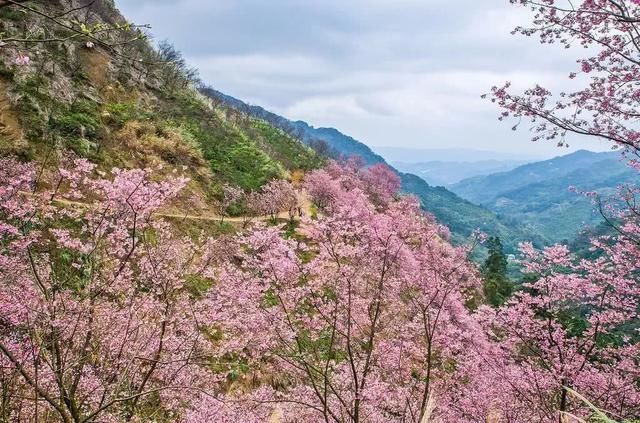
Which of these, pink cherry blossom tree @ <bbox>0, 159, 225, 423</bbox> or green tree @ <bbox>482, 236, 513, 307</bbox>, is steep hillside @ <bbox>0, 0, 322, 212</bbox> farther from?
green tree @ <bbox>482, 236, 513, 307</bbox>

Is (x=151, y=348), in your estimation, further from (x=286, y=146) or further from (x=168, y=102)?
(x=286, y=146)

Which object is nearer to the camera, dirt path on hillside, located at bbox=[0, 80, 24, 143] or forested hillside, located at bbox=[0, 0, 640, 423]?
forested hillside, located at bbox=[0, 0, 640, 423]

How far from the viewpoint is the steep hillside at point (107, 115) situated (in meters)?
24.3

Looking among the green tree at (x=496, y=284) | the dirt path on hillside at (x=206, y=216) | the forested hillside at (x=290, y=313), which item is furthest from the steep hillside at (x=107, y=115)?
the green tree at (x=496, y=284)

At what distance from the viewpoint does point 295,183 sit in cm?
4447

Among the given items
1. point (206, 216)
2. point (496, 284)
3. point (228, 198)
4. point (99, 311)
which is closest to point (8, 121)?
point (206, 216)

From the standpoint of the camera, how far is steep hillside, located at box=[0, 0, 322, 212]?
79.7 ft

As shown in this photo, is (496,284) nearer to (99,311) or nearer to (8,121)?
(8,121)

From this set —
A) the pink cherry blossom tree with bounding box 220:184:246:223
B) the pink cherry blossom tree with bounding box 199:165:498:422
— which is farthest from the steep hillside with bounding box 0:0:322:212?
the pink cherry blossom tree with bounding box 199:165:498:422

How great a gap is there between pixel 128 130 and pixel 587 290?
27.7 m

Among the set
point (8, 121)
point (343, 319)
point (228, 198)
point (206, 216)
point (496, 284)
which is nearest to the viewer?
point (343, 319)

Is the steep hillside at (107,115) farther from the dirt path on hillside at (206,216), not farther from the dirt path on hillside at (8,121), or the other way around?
the dirt path on hillside at (206,216)

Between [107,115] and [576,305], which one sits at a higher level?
[107,115]

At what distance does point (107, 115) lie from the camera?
29109 millimetres
